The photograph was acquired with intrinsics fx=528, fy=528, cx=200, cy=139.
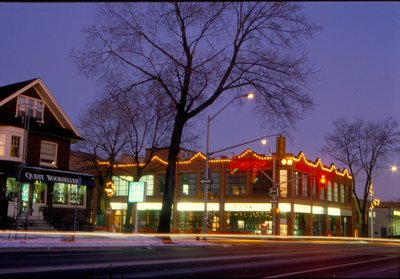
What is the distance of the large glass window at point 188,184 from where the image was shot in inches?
2489

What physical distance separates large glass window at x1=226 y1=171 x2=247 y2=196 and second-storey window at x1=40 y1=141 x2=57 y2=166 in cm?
2539

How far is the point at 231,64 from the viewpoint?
3062 centimetres

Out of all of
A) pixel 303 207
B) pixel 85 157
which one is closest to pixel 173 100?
pixel 85 157

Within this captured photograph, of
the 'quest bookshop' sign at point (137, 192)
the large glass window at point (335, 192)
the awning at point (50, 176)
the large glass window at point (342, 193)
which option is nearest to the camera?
the 'quest bookshop' sign at point (137, 192)

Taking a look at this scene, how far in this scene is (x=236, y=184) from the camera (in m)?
60.2

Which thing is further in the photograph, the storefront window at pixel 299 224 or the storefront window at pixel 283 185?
the storefront window at pixel 299 224

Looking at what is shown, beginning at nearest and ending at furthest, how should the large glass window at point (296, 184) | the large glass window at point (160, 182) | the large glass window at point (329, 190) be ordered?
the large glass window at point (296, 184) → the large glass window at point (160, 182) → the large glass window at point (329, 190)

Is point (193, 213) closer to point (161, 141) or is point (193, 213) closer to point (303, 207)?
point (303, 207)

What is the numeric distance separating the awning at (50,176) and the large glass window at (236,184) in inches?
931

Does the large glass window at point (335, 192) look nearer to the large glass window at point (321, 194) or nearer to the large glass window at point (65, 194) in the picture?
the large glass window at point (321, 194)

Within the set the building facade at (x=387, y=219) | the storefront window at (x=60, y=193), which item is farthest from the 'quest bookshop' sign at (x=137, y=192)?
the building facade at (x=387, y=219)

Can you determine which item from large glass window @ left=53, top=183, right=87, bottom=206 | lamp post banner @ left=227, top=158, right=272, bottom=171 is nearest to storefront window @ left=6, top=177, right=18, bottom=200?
large glass window @ left=53, top=183, right=87, bottom=206

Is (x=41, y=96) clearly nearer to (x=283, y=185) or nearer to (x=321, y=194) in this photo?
(x=283, y=185)

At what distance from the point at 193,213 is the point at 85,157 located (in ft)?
56.9
